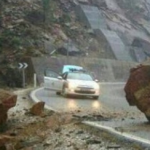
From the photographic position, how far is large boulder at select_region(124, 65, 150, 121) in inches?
500

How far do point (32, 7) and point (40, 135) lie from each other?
4626 cm

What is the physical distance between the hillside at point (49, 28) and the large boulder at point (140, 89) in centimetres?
2460

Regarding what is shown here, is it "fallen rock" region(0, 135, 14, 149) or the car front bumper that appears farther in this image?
the car front bumper

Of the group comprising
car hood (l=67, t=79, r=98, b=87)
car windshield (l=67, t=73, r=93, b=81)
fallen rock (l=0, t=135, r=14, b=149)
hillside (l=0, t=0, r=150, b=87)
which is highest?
fallen rock (l=0, t=135, r=14, b=149)

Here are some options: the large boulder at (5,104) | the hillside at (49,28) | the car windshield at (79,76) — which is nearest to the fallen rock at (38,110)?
the large boulder at (5,104)

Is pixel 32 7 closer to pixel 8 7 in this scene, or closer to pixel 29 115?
pixel 8 7

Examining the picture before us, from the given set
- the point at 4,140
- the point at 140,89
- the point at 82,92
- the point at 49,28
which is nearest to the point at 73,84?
the point at 82,92

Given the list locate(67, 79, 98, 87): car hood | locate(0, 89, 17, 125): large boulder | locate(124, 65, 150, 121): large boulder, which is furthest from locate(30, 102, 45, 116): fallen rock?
locate(67, 79, 98, 87): car hood

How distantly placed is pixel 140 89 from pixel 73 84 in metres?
12.6

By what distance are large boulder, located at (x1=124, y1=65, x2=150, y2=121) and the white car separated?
471 inches

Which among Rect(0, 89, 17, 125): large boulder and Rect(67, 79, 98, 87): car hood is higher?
Rect(0, 89, 17, 125): large boulder

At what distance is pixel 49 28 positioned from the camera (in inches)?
2172

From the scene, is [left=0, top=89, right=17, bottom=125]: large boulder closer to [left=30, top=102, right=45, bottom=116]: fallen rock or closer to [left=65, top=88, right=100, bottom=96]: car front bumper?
[left=30, top=102, right=45, bottom=116]: fallen rock

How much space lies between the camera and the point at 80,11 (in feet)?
207
